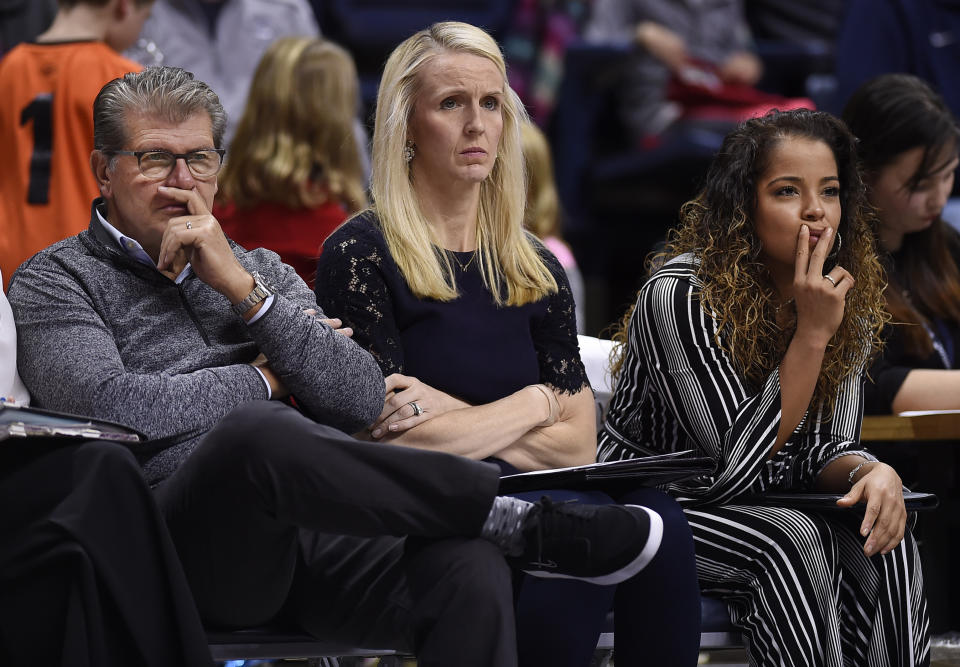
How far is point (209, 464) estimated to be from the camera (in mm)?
1952

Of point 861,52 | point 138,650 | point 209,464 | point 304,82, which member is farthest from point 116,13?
point 861,52

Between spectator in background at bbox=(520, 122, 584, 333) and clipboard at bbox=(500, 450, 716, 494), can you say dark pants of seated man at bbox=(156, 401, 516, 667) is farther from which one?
spectator in background at bbox=(520, 122, 584, 333)

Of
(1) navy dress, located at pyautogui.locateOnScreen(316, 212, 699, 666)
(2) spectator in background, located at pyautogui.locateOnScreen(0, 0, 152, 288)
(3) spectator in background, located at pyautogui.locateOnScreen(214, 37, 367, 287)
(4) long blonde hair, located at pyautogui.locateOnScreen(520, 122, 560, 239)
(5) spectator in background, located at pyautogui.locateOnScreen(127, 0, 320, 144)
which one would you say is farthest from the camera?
(5) spectator in background, located at pyautogui.locateOnScreen(127, 0, 320, 144)

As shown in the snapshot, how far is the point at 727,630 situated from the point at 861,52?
7.84ft

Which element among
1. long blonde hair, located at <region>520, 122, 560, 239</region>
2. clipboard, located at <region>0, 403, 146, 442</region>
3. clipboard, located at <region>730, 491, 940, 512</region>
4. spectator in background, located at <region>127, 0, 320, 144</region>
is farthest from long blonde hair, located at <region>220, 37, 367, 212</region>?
clipboard, located at <region>0, 403, 146, 442</region>

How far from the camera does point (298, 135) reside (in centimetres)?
357

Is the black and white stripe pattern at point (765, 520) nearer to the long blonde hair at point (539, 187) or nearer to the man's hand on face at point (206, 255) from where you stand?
the man's hand on face at point (206, 255)

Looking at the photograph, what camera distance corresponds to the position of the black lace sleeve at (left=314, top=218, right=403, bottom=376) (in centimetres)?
236

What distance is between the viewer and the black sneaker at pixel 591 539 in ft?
6.49

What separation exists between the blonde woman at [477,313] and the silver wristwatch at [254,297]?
0.68 ft

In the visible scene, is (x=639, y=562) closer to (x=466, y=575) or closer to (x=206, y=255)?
(x=466, y=575)

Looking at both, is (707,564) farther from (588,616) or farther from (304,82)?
(304,82)

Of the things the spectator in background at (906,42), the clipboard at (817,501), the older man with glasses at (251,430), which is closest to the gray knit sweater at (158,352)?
the older man with glasses at (251,430)

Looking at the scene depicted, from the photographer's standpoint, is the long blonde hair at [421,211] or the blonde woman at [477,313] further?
the long blonde hair at [421,211]
